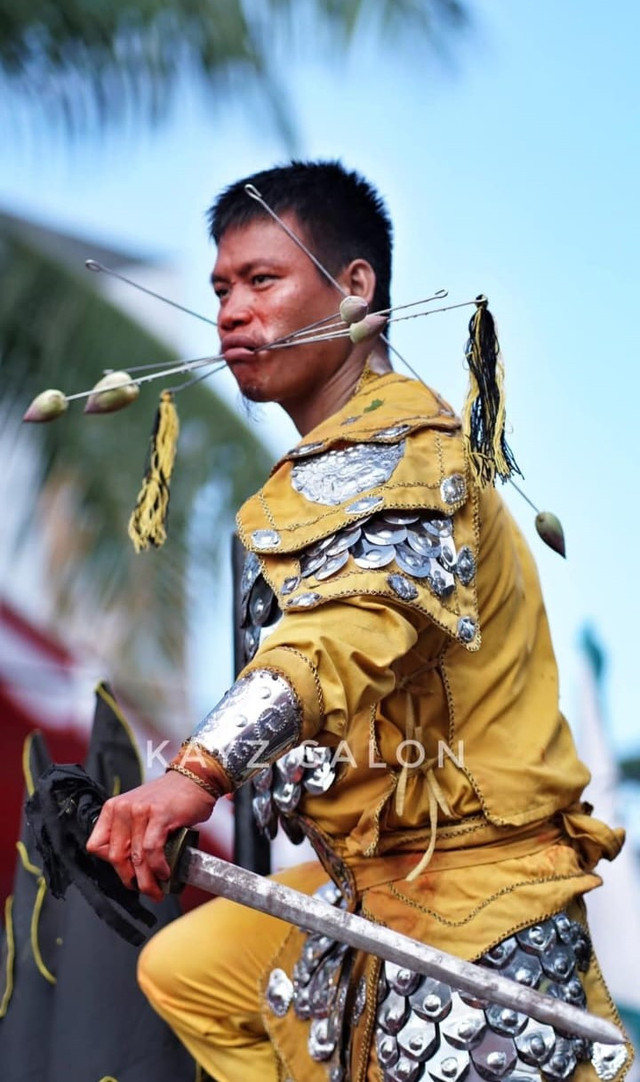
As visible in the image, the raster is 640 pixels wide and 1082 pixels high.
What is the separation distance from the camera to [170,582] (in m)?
7.61

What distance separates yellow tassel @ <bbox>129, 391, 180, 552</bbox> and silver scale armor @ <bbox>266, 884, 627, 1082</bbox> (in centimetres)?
91

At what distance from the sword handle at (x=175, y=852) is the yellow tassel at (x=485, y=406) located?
0.74 meters

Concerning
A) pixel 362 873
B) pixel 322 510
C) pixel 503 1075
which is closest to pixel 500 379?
pixel 322 510

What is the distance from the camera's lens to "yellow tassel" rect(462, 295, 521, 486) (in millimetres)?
2568

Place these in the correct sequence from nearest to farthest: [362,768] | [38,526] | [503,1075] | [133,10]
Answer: [503,1075]
[362,768]
[133,10]
[38,526]

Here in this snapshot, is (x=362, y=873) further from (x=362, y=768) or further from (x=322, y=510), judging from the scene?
(x=322, y=510)

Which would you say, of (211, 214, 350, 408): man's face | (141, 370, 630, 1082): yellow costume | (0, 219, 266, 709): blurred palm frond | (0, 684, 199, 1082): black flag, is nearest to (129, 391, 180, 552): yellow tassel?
(211, 214, 350, 408): man's face

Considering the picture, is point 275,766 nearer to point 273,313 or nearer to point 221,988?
point 221,988

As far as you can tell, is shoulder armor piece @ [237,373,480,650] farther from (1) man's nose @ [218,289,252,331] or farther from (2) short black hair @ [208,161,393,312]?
(2) short black hair @ [208,161,393,312]

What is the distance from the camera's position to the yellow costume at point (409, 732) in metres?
2.48

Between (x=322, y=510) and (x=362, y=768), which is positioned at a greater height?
(x=322, y=510)

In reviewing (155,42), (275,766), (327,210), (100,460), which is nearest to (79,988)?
(275,766)

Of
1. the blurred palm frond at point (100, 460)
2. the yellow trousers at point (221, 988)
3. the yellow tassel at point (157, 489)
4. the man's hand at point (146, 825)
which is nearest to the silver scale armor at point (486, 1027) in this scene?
the yellow trousers at point (221, 988)

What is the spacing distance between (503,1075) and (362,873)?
1.34ft
